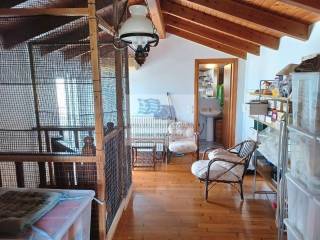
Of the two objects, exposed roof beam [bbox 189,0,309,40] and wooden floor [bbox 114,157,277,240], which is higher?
exposed roof beam [bbox 189,0,309,40]

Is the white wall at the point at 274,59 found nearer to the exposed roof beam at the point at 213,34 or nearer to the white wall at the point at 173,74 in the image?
the exposed roof beam at the point at 213,34

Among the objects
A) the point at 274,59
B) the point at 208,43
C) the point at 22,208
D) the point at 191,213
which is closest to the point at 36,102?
the point at 22,208

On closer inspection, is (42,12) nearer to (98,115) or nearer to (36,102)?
(36,102)

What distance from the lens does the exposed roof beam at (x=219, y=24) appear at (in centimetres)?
347

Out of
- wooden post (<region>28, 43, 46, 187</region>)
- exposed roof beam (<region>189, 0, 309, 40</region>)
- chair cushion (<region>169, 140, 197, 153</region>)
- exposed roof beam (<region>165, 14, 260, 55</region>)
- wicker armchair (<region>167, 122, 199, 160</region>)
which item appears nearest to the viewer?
wooden post (<region>28, 43, 46, 187</region>)

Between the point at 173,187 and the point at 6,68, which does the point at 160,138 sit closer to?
the point at 173,187

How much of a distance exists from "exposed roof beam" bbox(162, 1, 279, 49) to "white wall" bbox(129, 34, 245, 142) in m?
1.46

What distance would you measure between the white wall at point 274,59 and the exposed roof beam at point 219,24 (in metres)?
0.25

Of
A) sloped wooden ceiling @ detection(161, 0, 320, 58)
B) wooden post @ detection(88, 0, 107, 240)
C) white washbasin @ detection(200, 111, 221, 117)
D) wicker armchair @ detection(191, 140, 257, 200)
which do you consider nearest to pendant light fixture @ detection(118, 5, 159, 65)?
wooden post @ detection(88, 0, 107, 240)

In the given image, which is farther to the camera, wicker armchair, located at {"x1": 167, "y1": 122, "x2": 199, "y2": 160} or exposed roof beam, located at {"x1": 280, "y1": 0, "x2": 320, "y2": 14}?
wicker armchair, located at {"x1": 167, "y1": 122, "x2": 199, "y2": 160}

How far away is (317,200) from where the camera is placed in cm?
155

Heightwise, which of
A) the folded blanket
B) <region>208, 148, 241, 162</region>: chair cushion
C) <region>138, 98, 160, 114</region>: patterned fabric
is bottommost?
<region>208, 148, 241, 162</region>: chair cushion

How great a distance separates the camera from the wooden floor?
253 cm

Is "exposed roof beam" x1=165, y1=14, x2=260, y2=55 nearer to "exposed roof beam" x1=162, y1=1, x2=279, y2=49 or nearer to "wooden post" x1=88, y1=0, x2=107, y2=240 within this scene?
"exposed roof beam" x1=162, y1=1, x2=279, y2=49
